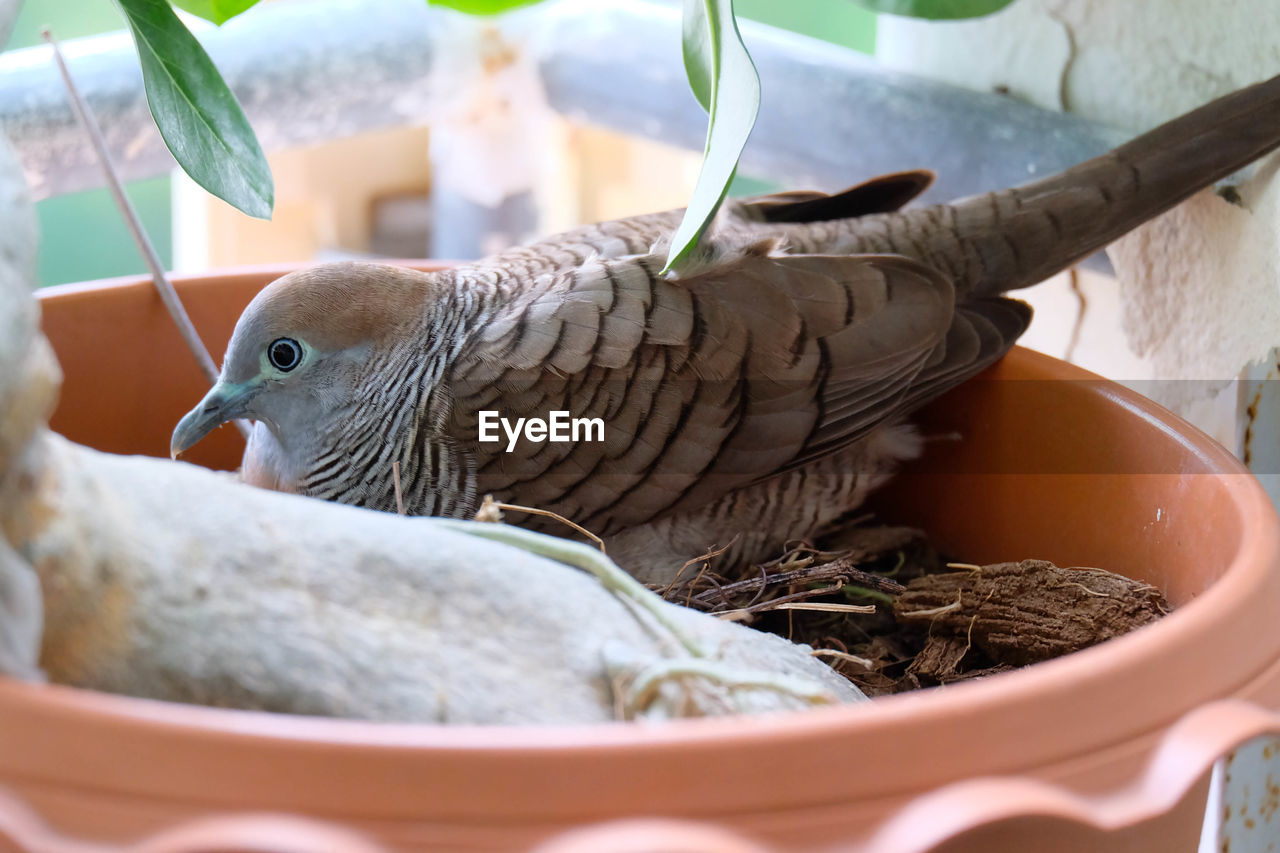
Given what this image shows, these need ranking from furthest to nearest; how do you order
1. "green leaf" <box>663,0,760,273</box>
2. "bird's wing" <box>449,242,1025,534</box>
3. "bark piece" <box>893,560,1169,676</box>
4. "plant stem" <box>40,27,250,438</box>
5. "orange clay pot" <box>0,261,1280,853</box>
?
1. "plant stem" <box>40,27,250,438</box>
2. "bird's wing" <box>449,242,1025,534</box>
3. "bark piece" <box>893,560,1169,676</box>
4. "green leaf" <box>663,0,760,273</box>
5. "orange clay pot" <box>0,261,1280,853</box>

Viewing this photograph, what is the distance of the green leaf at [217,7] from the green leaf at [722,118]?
434 mm

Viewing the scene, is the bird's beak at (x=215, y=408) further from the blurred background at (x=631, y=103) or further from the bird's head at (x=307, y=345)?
the blurred background at (x=631, y=103)

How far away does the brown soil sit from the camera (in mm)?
850

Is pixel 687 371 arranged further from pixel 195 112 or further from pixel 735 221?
pixel 195 112

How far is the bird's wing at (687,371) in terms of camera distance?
0.95 m

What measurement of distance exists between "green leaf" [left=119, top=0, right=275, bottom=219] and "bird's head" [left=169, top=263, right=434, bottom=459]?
0.26 feet

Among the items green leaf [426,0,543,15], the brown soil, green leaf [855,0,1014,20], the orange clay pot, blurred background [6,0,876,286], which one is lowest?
blurred background [6,0,876,286]

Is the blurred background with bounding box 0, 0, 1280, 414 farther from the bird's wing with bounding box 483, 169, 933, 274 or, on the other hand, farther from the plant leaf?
the plant leaf

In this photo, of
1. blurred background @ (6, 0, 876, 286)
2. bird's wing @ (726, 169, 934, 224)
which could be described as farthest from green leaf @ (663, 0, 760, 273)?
blurred background @ (6, 0, 876, 286)

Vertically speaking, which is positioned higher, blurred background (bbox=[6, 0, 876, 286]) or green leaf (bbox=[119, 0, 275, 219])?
green leaf (bbox=[119, 0, 275, 219])

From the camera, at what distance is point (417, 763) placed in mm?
434

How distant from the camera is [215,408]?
0.99 meters

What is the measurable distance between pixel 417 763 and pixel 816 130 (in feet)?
3.67

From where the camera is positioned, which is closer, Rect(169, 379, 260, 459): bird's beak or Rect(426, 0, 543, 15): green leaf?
Rect(169, 379, 260, 459): bird's beak
